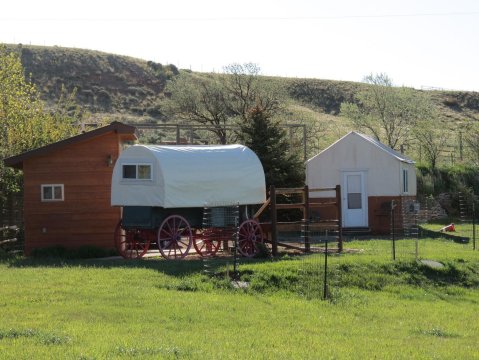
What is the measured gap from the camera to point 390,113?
1944 inches

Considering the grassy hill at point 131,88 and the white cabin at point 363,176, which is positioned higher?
the grassy hill at point 131,88

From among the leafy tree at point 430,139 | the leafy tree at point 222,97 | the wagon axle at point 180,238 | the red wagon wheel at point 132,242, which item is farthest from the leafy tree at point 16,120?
the leafy tree at point 430,139

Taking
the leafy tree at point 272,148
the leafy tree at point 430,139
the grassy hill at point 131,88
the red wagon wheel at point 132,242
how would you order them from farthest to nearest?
the grassy hill at point 131,88 → the leafy tree at point 430,139 → the leafy tree at point 272,148 → the red wagon wheel at point 132,242

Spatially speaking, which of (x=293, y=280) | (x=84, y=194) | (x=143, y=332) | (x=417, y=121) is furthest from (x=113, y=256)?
(x=417, y=121)

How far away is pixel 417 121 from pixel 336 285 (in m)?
33.6

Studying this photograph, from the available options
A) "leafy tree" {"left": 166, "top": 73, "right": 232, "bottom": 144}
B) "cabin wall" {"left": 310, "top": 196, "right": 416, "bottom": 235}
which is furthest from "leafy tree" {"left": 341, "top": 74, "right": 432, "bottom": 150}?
"cabin wall" {"left": 310, "top": 196, "right": 416, "bottom": 235}

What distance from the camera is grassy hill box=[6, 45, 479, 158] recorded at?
2613 inches

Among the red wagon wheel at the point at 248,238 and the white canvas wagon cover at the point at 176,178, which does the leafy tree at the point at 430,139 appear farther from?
the red wagon wheel at the point at 248,238

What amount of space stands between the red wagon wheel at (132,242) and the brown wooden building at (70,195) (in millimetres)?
867

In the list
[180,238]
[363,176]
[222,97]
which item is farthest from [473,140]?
[180,238]

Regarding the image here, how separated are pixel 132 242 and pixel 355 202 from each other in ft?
38.1

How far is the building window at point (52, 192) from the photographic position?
70.0ft

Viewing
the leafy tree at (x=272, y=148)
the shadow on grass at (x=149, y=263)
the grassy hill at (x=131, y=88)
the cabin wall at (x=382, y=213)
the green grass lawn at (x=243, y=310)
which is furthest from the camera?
the grassy hill at (x=131, y=88)

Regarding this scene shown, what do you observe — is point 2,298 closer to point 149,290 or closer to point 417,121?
point 149,290
